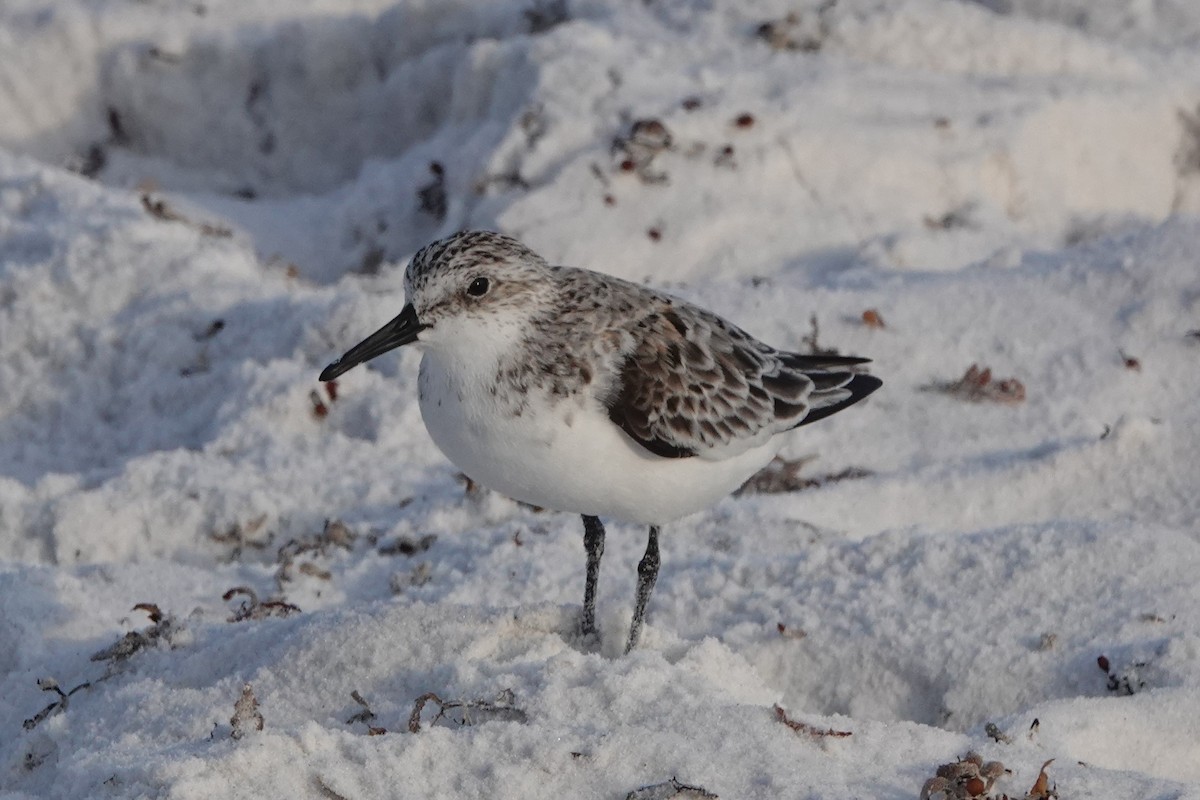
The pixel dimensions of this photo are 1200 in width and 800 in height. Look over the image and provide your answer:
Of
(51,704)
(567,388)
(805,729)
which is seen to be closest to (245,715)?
(51,704)

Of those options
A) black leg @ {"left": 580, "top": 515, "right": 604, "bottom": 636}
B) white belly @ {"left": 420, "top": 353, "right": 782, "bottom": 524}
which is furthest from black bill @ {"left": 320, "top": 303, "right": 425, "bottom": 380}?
black leg @ {"left": 580, "top": 515, "right": 604, "bottom": 636}

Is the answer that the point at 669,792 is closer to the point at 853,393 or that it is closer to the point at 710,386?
the point at 710,386

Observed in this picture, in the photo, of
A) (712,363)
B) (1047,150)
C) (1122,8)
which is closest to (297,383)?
(712,363)

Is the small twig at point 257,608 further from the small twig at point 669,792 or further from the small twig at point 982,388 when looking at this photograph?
the small twig at point 982,388

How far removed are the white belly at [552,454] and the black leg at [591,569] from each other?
228 millimetres

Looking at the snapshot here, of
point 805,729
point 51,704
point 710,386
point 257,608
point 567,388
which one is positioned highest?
point 567,388

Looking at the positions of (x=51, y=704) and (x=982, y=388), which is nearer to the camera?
(x=51, y=704)

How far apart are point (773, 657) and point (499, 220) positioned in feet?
13.4

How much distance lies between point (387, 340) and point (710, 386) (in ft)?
3.26

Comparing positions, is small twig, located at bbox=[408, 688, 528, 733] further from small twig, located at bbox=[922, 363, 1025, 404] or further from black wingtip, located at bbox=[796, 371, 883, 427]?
small twig, located at bbox=[922, 363, 1025, 404]

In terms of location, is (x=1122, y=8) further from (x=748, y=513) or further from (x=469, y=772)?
(x=469, y=772)

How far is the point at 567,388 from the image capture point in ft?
13.8

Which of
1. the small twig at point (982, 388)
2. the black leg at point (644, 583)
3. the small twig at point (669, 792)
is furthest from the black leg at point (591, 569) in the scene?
the small twig at point (982, 388)

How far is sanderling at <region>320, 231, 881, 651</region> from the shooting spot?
13.6ft
